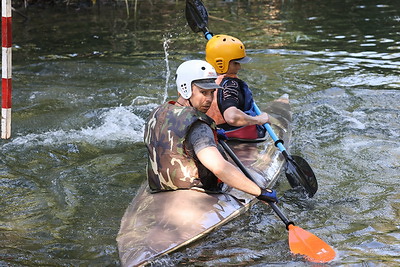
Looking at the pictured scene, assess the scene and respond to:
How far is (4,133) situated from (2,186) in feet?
1.97

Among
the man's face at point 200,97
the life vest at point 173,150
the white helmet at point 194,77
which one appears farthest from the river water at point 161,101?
the white helmet at point 194,77

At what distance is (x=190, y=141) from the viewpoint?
166 inches

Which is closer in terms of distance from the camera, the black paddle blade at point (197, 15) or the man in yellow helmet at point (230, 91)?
Result: the man in yellow helmet at point (230, 91)

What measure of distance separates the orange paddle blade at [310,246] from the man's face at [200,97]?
1.19m

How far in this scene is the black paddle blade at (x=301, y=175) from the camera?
5.39 m

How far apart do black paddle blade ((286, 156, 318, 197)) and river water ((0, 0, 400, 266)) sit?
0.39ft

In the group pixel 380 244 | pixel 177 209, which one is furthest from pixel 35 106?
pixel 380 244

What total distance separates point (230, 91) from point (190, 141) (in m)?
1.37

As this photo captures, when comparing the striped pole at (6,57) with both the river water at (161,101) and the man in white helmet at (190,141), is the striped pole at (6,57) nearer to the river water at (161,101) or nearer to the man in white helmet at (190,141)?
the river water at (161,101)

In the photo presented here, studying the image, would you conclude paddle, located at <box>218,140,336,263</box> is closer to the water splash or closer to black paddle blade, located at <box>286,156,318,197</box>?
black paddle blade, located at <box>286,156,318,197</box>

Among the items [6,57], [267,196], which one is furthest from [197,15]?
[267,196]

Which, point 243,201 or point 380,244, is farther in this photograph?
point 243,201

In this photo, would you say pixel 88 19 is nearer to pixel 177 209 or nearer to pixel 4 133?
pixel 4 133

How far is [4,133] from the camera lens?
586 centimetres
